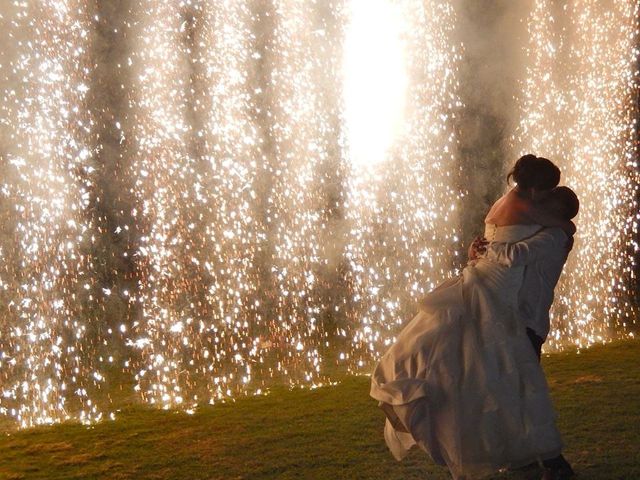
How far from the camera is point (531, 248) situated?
4215 millimetres

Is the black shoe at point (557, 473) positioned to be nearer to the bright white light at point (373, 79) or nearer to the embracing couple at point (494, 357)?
the embracing couple at point (494, 357)

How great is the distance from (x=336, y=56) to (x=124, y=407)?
4.83 metres

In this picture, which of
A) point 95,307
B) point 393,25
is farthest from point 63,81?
point 393,25

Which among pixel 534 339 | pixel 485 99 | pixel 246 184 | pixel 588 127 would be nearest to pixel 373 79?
pixel 246 184

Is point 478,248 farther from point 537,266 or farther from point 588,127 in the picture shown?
point 588,127

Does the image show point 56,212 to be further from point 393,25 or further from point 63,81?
point 393,25

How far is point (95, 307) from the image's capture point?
9.20 metres

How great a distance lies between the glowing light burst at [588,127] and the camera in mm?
10266

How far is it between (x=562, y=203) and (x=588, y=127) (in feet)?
21.9

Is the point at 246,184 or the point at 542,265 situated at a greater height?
the point at 246,184

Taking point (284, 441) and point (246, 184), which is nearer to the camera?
point (284, 441)

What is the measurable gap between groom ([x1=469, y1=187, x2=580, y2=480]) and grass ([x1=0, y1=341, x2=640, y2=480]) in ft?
2.28

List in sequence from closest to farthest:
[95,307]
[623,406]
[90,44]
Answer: [623,406] < [90,44] < [95,307]

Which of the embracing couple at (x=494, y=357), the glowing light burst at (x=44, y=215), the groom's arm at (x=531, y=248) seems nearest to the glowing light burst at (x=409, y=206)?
the glowing light burst at (x=44, y=215)
